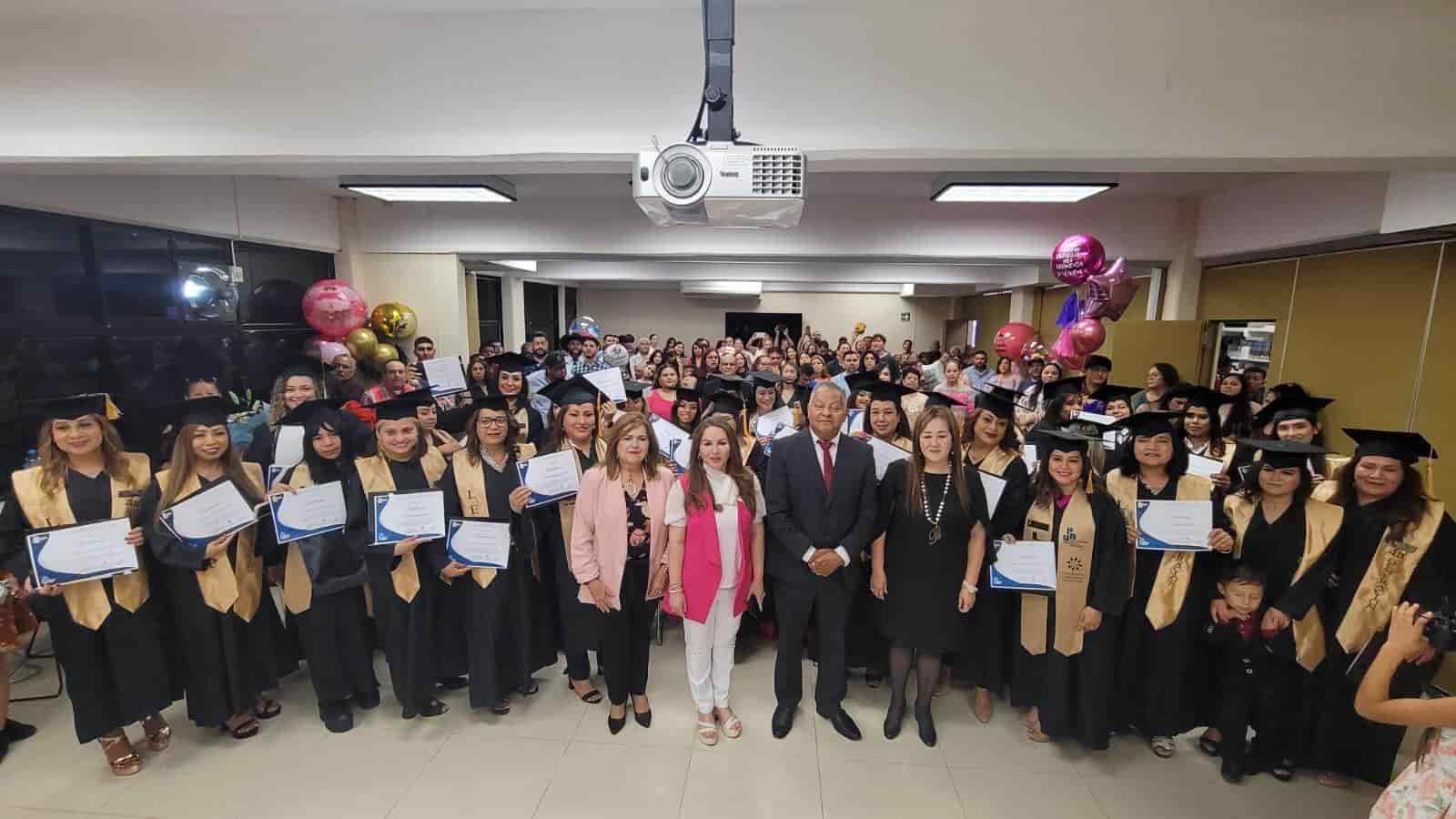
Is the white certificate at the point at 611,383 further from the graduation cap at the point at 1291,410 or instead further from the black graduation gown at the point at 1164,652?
the graduation cap at the point at 1291,410

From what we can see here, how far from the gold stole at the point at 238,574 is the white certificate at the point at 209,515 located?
4.1 inches

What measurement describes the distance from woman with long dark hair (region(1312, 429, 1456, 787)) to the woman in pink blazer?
2.75m

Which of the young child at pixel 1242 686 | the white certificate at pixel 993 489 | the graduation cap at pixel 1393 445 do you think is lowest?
the young child at pixel 1242 686

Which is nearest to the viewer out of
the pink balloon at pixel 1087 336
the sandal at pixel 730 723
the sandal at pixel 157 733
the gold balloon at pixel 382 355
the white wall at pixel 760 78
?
the white wall at pixel 760 78

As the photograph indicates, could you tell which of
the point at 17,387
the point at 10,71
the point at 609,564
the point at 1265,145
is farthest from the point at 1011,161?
the point at 17,387

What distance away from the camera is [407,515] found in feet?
8.84

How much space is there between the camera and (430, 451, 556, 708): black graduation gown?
285cm

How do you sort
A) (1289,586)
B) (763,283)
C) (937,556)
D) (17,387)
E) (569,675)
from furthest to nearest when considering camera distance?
(763,283) < (17,387) < (569,675) < (937,556) < (1289,586)

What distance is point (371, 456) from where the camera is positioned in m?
2.83

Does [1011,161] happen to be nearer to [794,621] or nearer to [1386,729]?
[794,621]

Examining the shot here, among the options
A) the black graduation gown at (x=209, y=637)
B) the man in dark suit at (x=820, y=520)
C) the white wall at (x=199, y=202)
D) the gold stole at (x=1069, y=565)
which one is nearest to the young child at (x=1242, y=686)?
the gold stole at (x=1069, y=565)

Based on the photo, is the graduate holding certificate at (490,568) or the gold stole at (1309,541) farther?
the graduate holding certificate at (490,568)

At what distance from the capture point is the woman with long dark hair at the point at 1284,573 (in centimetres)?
249

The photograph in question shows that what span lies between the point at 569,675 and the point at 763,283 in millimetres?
12182
